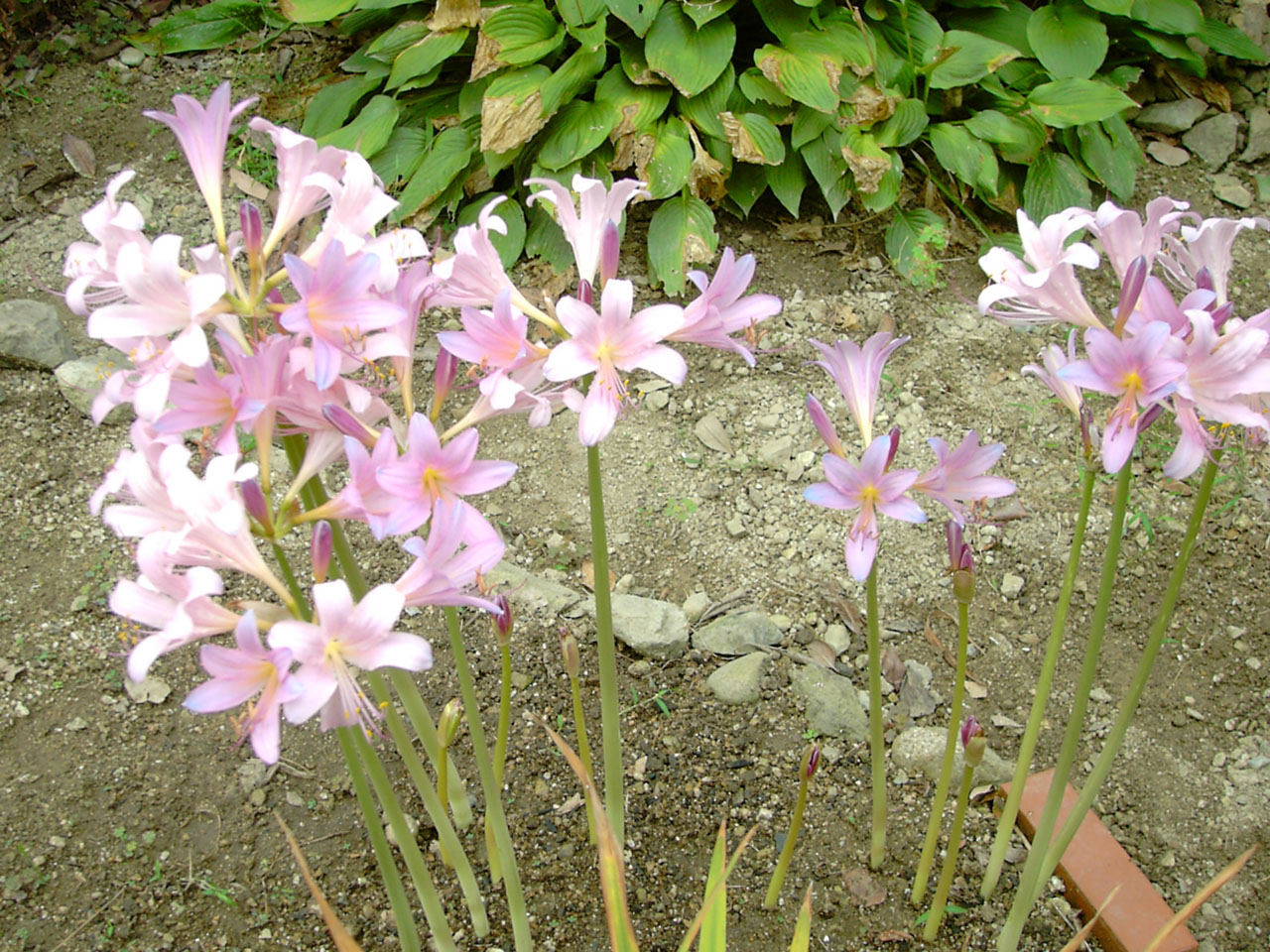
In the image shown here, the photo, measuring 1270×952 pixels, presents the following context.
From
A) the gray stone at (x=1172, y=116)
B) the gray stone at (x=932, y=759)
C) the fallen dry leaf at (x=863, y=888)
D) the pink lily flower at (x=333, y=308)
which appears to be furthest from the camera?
the gray stone at (x=1172, y=116)

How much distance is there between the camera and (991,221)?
3.90 metres

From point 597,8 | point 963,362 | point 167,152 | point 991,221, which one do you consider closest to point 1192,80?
point 991,221

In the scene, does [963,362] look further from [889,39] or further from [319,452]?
[319,452]

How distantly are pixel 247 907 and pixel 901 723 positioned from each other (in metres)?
1.44

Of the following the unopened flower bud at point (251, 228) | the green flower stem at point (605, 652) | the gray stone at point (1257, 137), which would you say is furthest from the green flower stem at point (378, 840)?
the gray stone at point (1257, 137)

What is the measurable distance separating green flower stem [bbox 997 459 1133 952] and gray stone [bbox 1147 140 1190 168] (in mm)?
2851

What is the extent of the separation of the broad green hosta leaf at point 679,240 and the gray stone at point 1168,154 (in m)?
1.86

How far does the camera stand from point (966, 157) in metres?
3.69

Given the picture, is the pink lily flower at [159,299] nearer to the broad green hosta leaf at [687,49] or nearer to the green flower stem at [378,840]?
the green flower stem at [378,840]

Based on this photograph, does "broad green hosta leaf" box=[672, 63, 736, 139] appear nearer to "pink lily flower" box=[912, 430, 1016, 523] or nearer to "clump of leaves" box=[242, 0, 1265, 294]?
"clump of leaves" box=[242, 0, 1265, 294]

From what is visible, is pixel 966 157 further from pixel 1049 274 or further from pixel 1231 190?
pixel 1049 274

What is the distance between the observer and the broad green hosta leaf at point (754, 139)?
3561 millimetres

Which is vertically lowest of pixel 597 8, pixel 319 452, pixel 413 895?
pixel 413 895

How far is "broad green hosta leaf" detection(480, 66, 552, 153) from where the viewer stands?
3.56 meters
